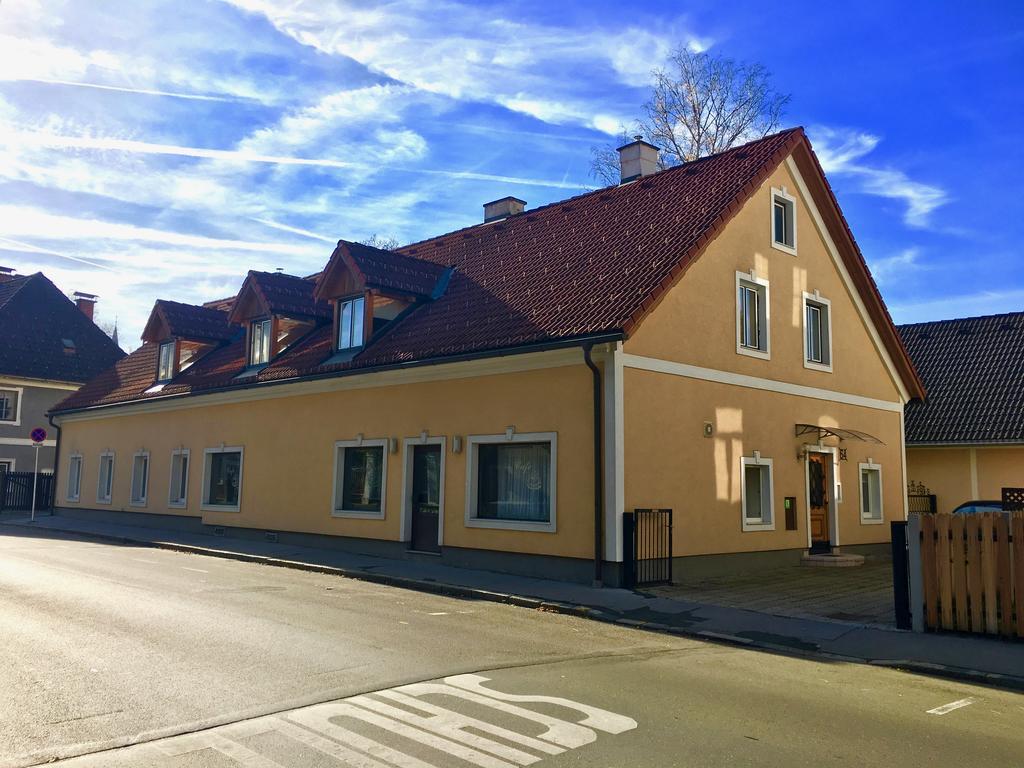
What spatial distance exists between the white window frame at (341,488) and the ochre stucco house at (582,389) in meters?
0.05

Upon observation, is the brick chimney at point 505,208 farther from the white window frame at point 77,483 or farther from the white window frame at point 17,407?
the white window frame at point 17,407

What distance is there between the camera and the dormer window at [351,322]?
61.7ft

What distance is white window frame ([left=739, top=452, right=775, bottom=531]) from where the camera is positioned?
15635mm

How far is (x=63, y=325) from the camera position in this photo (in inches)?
1641

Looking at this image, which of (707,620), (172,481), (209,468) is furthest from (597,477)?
(172,481)

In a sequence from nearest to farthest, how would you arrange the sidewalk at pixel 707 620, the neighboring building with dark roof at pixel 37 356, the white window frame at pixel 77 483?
1. the sidewalk at pixel 707 620
2. the white window frame at pixel 77 483
3. the neighboring building with dark roof at pixel 37 356

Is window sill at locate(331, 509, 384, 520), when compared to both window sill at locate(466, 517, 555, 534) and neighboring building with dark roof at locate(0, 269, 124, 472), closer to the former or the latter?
window sill at locate(466, 517, 555, 534)

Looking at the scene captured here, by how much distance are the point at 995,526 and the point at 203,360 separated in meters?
21.9

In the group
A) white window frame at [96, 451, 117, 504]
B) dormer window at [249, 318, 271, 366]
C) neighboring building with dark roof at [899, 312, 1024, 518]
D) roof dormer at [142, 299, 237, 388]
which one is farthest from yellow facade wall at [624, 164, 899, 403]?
white window frame at [96, 451, 117, 504]

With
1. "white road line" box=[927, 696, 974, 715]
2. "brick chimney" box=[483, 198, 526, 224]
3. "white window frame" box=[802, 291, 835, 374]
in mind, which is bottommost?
"white road line" box=[927, 696, 974, 715]

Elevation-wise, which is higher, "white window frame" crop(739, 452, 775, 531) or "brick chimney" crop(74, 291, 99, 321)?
"brick chimney" crop(74, 291, 99, 321)

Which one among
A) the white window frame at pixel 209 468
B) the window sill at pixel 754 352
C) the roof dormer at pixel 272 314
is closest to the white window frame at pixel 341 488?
the white window frame at pixel 209 468

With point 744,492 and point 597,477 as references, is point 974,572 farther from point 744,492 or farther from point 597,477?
point 744,492

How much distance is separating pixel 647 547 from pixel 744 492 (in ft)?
11.1
